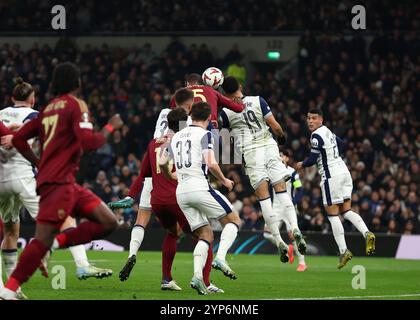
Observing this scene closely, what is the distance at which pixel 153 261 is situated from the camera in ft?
65.6

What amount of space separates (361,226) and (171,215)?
194 inches

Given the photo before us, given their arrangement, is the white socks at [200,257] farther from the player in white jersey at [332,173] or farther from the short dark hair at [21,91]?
the player in white jersey at [332,173]

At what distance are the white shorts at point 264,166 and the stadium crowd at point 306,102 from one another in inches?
362

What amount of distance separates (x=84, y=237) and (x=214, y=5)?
76.4 ft

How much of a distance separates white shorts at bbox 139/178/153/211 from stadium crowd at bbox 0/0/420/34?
1788 centimetres

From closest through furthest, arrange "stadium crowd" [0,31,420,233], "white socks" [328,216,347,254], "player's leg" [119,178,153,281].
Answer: "player's leg" [119,178,153,281] < "white socks" [328,216,347,254] < "stadium crowd" [0,31,420,233]

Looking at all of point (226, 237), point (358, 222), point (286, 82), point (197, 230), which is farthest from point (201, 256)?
point (286, 82)

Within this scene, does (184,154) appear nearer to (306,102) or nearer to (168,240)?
(168,240)

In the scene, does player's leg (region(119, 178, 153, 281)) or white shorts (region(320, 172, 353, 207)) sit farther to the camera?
white shorts (region(320, 172, 353, 207))

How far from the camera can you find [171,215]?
1305cm

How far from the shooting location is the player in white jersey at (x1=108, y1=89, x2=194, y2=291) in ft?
42.3

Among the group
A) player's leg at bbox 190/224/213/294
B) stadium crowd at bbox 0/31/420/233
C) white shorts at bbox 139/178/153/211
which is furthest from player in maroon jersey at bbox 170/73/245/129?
stadium crowd at bbox 0/31/420/233

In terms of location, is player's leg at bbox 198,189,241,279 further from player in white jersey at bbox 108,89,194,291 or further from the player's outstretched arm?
the player's outstretched arm

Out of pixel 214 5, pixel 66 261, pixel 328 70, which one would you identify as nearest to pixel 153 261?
pixel 66 261
